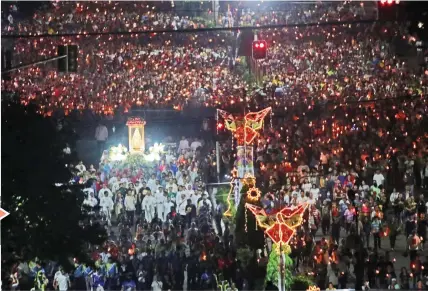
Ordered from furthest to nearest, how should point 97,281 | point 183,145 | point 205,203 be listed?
point 183,145 → point 205,203 → point 97,281

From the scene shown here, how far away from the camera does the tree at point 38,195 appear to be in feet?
72.0

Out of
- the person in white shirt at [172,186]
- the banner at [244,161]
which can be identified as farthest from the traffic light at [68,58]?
the person in white shirt at [172,186]

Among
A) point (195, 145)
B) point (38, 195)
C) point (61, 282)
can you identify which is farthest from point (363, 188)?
point (38, 195)

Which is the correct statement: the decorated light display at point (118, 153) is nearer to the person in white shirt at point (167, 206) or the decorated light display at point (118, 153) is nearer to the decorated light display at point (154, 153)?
the decorated light display at point (154, 153)

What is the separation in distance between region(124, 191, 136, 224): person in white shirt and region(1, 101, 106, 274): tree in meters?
6.30

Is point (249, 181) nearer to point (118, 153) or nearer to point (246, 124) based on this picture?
point (246, 124)

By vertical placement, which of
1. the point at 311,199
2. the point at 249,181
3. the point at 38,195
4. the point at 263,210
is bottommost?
the point at 311,199

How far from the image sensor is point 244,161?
96.1ft

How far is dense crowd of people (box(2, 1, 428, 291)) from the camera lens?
26.6 metres

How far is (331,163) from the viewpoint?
31812 mm

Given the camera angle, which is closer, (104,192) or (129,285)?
(129,285)

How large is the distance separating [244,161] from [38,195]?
27.2 feet

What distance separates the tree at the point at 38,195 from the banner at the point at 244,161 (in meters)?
6.48

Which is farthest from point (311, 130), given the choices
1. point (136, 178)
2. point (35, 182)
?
point (35, 182)
